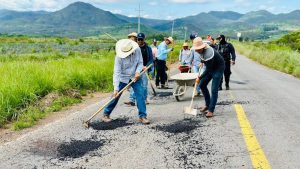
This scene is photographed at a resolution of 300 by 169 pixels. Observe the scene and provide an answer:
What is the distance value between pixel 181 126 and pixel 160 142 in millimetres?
1314

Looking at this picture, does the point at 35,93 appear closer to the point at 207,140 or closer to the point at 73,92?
the point at 73,92

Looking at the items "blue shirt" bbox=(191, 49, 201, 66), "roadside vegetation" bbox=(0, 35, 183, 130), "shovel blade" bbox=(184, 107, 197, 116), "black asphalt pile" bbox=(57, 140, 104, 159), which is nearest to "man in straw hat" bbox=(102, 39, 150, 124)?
"shovel blade" bbox=(184, 107, 197, 116)

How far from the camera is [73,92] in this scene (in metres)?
12.0

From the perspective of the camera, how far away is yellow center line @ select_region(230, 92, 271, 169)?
5.28 metres

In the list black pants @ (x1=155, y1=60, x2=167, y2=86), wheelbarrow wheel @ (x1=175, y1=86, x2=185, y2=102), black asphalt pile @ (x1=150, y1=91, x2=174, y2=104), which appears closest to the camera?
wheelbarrow wheel @ (x1=175, y1=86, x2=185, y2=102)

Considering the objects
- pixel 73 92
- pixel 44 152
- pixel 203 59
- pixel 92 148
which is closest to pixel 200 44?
pixel 203 59

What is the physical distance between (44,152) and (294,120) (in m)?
5.26

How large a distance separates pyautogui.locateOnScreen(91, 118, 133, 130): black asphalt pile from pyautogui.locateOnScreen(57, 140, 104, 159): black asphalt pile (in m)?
1.08

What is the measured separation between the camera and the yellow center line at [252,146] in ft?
17.3

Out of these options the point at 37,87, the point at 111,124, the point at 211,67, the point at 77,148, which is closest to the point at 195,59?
the point at 211,67

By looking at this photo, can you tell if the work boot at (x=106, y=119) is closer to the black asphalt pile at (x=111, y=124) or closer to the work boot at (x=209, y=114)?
the black asphalt pile at (x=111, y=124)

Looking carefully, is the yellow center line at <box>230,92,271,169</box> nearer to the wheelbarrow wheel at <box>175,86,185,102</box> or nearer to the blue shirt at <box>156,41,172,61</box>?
the wheelbarrow wheel at <box>175,86,185,102</box>

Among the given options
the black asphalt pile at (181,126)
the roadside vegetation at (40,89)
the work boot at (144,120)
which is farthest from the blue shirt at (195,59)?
the work boot at (144,120)

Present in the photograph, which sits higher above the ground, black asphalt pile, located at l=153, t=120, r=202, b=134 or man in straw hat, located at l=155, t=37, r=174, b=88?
man in straw hat, located at l=155, t=37, r=174, b=88
